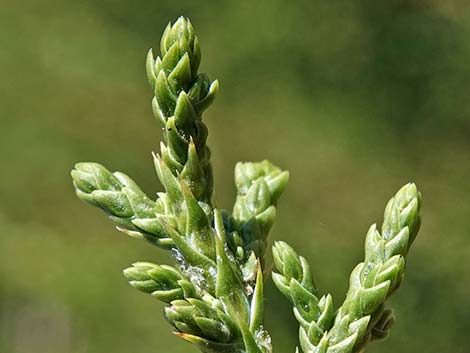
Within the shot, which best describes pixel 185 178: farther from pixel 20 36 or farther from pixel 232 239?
pixel 20 36

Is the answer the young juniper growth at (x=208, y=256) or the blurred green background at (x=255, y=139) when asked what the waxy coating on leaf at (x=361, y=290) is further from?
the blurred green background at (x=255, y=139)

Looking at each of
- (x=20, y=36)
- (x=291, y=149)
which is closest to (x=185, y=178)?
(x=291, y=149)

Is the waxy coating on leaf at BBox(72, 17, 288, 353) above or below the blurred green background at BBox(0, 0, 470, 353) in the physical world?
below

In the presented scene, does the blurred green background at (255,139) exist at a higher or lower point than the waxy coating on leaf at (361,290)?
higher

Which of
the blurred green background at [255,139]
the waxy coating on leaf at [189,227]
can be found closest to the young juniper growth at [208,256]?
the waxy coating on leaf at [189,227]

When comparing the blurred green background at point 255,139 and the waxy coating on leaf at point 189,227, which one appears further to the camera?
the blurred green background at point 255,139

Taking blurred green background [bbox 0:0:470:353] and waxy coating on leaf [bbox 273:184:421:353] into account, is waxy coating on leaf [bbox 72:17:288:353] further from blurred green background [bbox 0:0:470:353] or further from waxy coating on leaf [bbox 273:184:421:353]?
blurred green background [bbox 0:0:470:353]

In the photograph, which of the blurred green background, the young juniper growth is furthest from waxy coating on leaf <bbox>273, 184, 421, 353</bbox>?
the blurred green background
